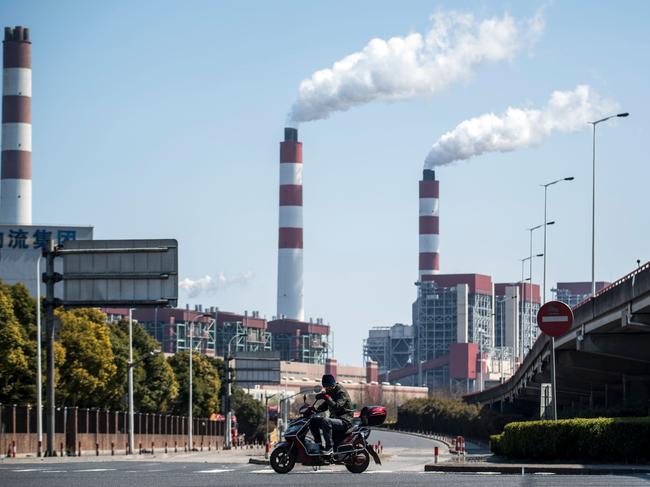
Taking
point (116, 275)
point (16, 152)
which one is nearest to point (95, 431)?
point (116, 275)

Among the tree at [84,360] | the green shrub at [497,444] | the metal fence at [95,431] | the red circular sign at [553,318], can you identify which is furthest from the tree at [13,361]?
the red circular sign at [553,318]

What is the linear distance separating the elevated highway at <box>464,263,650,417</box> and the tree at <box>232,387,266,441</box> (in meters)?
45.3

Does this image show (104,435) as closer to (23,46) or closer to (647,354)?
(647,354)

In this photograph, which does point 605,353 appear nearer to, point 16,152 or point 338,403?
point 338,403

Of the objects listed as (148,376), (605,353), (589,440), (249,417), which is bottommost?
(249,417)

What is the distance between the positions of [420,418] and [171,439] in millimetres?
79617

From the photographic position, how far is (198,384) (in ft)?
425

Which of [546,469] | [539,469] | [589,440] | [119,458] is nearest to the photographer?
[546,469]

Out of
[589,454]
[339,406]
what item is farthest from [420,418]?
[339,406]

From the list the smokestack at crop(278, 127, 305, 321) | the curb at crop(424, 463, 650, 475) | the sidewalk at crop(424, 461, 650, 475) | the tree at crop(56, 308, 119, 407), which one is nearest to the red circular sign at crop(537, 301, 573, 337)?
the sidewalk at crop(424, 461, 650, 475)

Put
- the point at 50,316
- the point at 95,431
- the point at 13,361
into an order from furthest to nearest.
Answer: the point at 95,431 → the point at 13,361 → the point at 50,316

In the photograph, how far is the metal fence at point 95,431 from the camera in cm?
6259

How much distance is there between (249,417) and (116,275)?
10916 centimetres

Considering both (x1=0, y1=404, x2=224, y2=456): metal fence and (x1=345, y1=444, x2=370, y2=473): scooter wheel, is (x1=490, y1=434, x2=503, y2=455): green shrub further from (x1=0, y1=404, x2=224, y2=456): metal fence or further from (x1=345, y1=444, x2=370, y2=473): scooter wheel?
(x1=345, y1=444, x2=370, y2=473): scooter wheel
